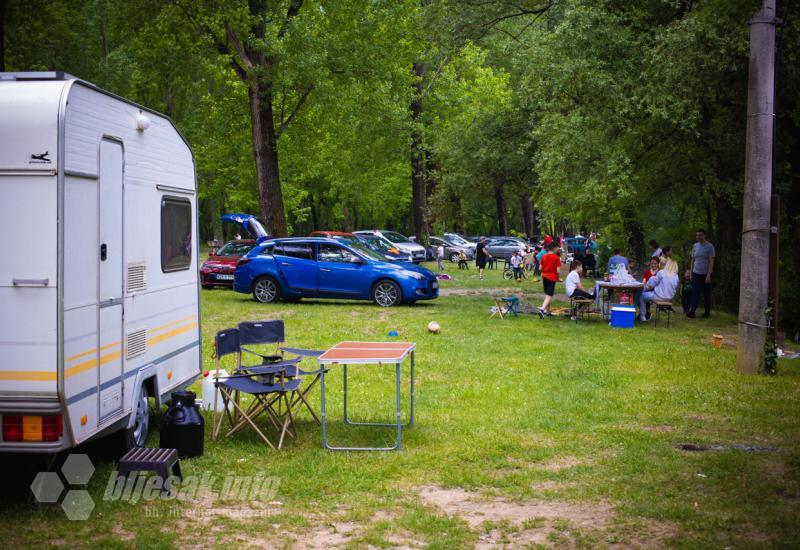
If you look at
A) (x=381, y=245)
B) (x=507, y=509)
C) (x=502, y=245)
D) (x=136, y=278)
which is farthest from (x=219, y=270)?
(x=502, y=245)

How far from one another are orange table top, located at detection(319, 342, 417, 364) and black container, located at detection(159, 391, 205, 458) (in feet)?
3.97

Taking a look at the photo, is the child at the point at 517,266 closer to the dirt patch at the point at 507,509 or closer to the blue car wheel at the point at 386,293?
the blue car wheel at the point at 386,293

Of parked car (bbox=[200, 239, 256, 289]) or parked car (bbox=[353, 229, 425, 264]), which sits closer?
parked car (bbox=[200, 239, 256, 289])

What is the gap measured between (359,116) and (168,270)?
1023 inches

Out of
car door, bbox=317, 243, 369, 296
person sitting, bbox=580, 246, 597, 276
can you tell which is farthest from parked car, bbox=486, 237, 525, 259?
car door, bbox=317, 243, 369, 296

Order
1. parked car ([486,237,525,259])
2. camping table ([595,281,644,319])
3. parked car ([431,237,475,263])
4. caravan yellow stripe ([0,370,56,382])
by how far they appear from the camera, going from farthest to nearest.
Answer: parked car ([486,237,525,259]), parked car ([431,237,475,263]), camping table ([595,281,644,319]), caravan yellow stripe ([0,370,56,382])

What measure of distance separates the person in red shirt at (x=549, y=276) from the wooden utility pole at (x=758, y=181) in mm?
7263

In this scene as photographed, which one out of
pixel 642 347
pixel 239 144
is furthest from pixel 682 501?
pixel 239 144

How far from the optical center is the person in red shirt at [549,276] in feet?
63.0

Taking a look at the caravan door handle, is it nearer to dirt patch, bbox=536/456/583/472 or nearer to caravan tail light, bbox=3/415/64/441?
caravan tail light, bbox=3/415/64/441

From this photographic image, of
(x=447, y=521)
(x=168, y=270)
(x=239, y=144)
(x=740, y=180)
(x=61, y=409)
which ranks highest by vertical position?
(x=239, y=144)

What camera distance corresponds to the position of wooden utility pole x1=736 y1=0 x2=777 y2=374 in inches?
461

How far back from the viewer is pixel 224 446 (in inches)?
320

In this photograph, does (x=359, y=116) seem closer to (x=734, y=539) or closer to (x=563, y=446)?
(x=563, y=446)
